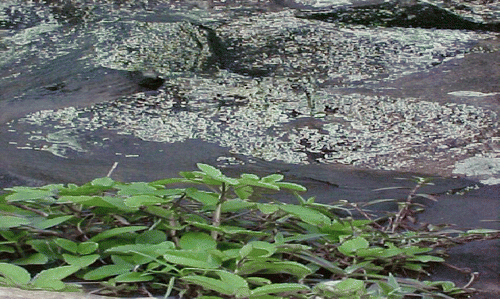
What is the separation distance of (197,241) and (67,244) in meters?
0.28

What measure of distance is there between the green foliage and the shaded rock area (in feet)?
0.71

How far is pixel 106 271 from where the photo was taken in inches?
56.2

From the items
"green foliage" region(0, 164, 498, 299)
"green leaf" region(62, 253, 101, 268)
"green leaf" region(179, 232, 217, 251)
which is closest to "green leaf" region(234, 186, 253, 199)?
"green foliage" region(0, 164, 498, 299)

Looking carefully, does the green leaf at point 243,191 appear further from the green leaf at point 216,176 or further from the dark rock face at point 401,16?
the dark rock face at point 401,16

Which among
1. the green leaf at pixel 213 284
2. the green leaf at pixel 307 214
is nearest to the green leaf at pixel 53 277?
the green leaf at pixel 213 284

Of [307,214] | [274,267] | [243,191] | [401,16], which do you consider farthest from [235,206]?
[401,16]

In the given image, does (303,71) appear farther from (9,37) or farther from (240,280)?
(240,280)

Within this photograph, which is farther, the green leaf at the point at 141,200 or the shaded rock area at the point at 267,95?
the shaded rock area at the point at 267,95

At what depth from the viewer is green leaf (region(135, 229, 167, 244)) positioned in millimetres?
1532

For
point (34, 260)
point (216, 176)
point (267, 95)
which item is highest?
point (216, 176)

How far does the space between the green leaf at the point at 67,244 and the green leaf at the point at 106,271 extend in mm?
84

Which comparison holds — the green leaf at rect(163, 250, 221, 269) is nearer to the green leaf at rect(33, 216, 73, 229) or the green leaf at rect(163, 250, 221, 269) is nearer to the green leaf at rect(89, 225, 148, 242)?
the green leaf at rect(89, 225, 148, 242)

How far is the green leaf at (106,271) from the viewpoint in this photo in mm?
1412

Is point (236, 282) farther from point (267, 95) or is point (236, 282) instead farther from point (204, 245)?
point (267, 95)
